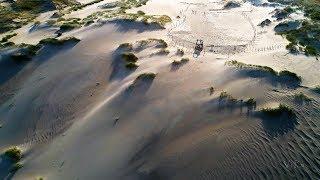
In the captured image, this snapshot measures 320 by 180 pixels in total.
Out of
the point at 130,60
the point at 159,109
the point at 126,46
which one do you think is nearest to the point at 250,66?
the point at 159,109

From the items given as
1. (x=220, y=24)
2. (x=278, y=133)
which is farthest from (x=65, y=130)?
(x=220, y=24)

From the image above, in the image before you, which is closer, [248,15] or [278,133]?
[278,133]

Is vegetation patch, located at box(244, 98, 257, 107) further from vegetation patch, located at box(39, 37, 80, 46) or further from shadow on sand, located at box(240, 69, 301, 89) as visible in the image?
vegetation patch, located at box(39, 37, 80, 46)

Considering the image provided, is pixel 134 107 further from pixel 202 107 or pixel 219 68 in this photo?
pixel 219 68

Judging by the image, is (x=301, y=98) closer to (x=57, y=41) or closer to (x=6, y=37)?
(x=57, y=41)

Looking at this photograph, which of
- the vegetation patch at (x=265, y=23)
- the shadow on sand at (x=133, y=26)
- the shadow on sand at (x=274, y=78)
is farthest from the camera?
the vegetation patch at (x=265, y=23)

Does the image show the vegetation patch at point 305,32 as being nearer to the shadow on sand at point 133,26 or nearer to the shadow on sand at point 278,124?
the shadow on sand at point 278,124

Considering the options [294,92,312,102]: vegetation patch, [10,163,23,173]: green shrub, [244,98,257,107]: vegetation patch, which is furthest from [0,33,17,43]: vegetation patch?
[294,92,312,102]: vegetation patch

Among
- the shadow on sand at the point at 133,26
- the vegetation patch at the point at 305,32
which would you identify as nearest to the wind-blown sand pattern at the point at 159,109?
the shadow on sand at the point at 133,26
